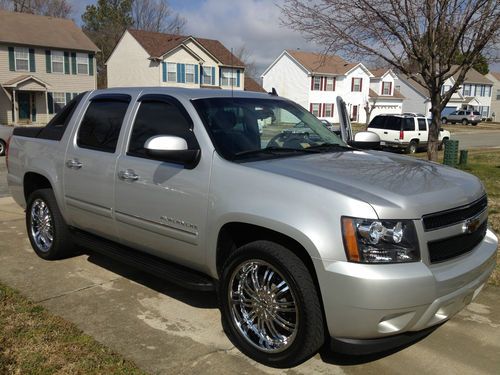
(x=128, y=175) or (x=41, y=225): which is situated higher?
(x=128, y=175)

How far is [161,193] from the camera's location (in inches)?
150

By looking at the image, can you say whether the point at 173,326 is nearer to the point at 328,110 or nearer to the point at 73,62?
the point at 73,62

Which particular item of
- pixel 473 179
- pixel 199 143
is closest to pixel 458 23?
pixel 473 179

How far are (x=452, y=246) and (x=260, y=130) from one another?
1.72 meters

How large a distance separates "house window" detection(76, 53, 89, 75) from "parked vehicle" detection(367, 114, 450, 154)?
71.7 feet

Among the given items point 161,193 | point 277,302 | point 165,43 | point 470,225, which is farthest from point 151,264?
point 165,43

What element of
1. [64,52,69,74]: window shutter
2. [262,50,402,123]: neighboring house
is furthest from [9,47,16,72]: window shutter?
[262,50,402,123]: neighboring house

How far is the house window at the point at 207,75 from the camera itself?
135 ft

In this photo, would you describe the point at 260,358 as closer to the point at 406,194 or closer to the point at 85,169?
the point at 406,194

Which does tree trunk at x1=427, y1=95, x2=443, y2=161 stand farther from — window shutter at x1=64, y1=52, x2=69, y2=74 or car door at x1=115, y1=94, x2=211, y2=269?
window shutter at x1=64, y1=52, x2=69, y2=74

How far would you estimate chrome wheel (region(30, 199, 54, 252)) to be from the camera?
17.5 feet

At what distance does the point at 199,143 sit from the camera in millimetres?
3713

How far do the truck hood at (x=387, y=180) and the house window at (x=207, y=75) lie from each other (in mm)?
38248

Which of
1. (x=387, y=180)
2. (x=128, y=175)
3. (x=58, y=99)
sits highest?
(x=58, y=99)
